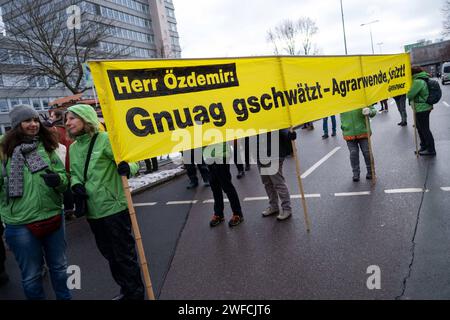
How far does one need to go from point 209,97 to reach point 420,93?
5502 mm

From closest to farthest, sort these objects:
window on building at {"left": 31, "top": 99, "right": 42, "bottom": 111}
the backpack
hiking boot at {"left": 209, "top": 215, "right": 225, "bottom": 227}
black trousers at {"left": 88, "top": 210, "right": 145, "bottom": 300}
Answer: black trousers at {"left": 88, "top": 210, "right": 145, "bottom": 300}
hiking boot at {"left": 209, "top": 215, "right": 225, "bottom": 227}
the backpack
window on building at {"left": 31, "top": 99, "right": 42, "bottom": 111}

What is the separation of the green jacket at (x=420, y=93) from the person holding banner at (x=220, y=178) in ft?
15.3

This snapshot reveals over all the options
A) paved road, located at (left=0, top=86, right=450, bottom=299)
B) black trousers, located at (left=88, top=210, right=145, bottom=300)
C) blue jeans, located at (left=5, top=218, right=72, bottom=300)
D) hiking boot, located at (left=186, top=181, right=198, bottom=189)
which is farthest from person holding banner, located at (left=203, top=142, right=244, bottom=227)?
hiking boot, located at (left=186, top=181, right=198, bottom=189)

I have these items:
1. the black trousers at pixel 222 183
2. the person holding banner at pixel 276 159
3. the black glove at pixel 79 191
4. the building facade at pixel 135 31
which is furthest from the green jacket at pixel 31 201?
the building facade at pixel 135 31

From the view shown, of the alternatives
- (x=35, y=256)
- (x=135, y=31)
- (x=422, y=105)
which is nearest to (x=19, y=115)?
(x=35, y=256)

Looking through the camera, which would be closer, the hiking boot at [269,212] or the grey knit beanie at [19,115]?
the grey knit beanie at [19,115]

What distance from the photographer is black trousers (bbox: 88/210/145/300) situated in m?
2.91

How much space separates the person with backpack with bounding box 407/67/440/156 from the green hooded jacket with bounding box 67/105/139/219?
21.1ft

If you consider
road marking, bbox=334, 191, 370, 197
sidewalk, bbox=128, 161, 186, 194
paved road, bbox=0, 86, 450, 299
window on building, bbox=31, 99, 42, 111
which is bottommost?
paved road, bbox=0, 86, 450, 299

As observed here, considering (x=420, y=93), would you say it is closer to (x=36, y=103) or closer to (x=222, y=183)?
(x=222, y=183)

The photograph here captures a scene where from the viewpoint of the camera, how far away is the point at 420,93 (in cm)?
693

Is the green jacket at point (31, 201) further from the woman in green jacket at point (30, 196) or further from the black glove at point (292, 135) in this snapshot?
the black glove at point (292, 135)

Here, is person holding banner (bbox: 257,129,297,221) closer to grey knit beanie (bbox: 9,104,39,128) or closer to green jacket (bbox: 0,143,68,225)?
green jacket (bbox: 0,143,68,225)

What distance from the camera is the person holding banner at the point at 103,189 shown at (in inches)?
112
